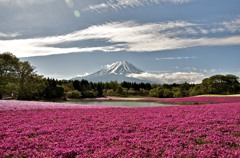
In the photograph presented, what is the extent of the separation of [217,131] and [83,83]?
359 ft

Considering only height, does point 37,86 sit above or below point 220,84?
below

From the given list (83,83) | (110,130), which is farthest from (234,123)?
(83,83)

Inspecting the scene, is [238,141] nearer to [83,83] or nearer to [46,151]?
[46,151]

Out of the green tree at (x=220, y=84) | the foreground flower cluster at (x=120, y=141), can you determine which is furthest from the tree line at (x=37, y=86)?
the foreground flower cluster at (x=120, y=141)

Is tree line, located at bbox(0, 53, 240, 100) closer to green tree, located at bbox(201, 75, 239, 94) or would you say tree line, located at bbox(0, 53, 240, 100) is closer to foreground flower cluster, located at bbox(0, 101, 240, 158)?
green tree, located at bbox(201, 75, 239, 94)

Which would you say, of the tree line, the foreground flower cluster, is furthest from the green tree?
the foreground flower cluster

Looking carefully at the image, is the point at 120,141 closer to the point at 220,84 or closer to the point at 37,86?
the point at 37,86

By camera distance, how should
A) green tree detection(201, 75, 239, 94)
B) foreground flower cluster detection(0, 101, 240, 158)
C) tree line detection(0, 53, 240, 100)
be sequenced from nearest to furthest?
foreground flower cluster detection(0, 101, 240, 158)
tree line detection(0, 53, 240, 100)
green tree detection(201, 75, 239, 94)

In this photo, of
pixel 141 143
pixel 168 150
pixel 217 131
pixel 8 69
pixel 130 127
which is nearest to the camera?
pixel 168 150

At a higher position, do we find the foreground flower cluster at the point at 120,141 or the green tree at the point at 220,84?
the green tree at the point at 220,84

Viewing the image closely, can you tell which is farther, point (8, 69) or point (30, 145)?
point (8, 69)

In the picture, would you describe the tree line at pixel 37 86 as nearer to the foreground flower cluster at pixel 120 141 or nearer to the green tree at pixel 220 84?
the green tree at pixel 220 84

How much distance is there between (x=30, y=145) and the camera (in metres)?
11.0

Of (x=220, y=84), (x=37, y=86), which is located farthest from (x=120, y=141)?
(x=220, y=84)
